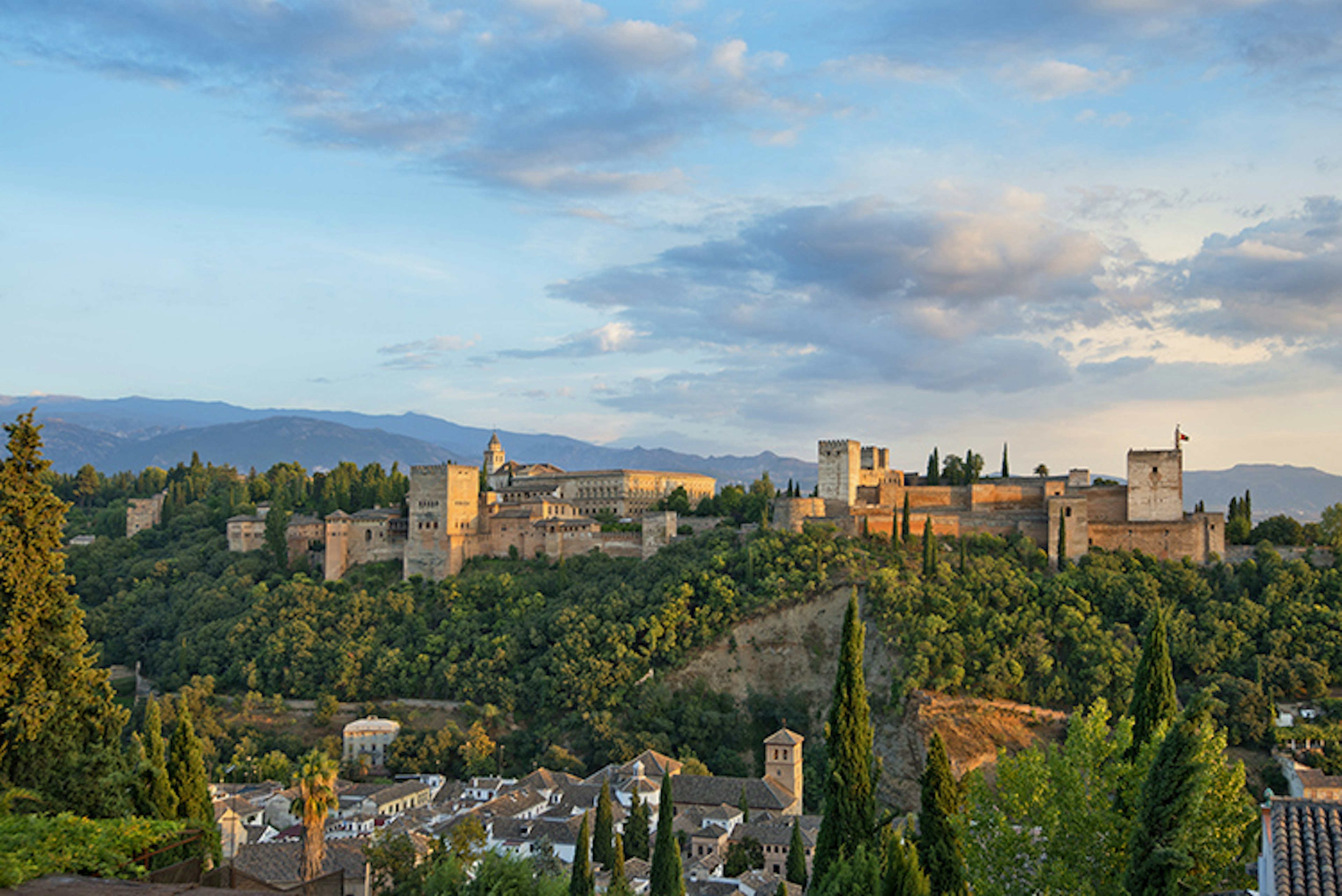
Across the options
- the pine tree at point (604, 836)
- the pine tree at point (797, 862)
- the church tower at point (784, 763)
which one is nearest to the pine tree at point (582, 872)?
the pine tree at point (604, 836)

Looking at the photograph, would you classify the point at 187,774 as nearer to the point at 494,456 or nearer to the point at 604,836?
the point at 604,836

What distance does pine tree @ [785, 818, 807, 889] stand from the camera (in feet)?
102

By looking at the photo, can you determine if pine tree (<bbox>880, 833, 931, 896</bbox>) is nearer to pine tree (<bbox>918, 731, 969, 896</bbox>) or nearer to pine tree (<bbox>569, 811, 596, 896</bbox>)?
pine tree (<bbox>918, 731, 969, 896</bbox>)

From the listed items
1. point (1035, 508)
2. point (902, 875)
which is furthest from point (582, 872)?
point (1035, 508)

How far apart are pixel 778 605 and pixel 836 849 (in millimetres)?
31377

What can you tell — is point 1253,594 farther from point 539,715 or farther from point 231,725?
point 231,725

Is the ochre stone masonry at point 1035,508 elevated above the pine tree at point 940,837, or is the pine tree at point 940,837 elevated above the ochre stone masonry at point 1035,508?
the ochre stone masonry at point 1035,508

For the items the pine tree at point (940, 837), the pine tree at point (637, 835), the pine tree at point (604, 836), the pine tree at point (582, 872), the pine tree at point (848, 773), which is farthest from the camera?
the pine tree at point (637, 835)

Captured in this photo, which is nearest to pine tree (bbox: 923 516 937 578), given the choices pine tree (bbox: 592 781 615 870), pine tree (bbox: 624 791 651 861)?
pine tree (bbox: 624 791 651 861)

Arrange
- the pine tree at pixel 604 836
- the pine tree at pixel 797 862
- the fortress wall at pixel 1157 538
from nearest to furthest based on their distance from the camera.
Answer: the pine tree at pixel 797 862 → the pine tree at pixel 604 836 → the fortress wall at pixel 1157 538

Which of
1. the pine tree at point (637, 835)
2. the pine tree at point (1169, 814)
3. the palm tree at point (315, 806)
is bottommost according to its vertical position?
the pine tree at point (637, 835)

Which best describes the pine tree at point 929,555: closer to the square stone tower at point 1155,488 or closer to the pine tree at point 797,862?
the square stone tower at point 1155,488

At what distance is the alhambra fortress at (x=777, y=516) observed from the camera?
170 feet

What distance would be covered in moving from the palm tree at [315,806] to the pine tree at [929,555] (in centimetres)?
3277
